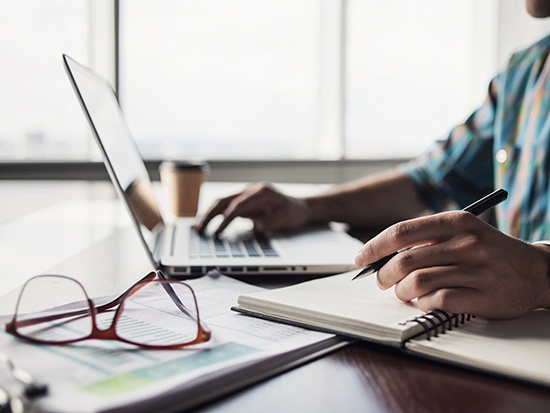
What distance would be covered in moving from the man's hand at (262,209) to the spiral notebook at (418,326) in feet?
1.30

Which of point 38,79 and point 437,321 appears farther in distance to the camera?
point 38,79

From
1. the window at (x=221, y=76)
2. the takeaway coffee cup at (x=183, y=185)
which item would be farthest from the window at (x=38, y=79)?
the takeaway coffee cup at (x=183, y=185)

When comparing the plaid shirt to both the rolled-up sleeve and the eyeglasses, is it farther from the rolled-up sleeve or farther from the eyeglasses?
the eyeglasses

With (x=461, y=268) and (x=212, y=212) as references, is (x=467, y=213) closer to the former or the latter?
(x=461, y=268)

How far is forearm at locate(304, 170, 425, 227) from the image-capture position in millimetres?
1021

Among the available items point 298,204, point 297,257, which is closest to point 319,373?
point 297,257

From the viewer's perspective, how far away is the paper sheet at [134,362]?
0.93ft

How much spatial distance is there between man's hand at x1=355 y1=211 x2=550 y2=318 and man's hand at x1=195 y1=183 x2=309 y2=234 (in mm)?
423

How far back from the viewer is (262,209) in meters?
0.91

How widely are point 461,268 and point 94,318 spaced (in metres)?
0.32

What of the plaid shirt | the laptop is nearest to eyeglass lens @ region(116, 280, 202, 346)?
the laptop

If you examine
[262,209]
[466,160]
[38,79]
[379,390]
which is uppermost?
[38,79]

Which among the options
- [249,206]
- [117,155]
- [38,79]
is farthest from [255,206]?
[38,79]

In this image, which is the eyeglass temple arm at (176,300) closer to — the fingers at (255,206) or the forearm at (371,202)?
the fingers at (255,206)
